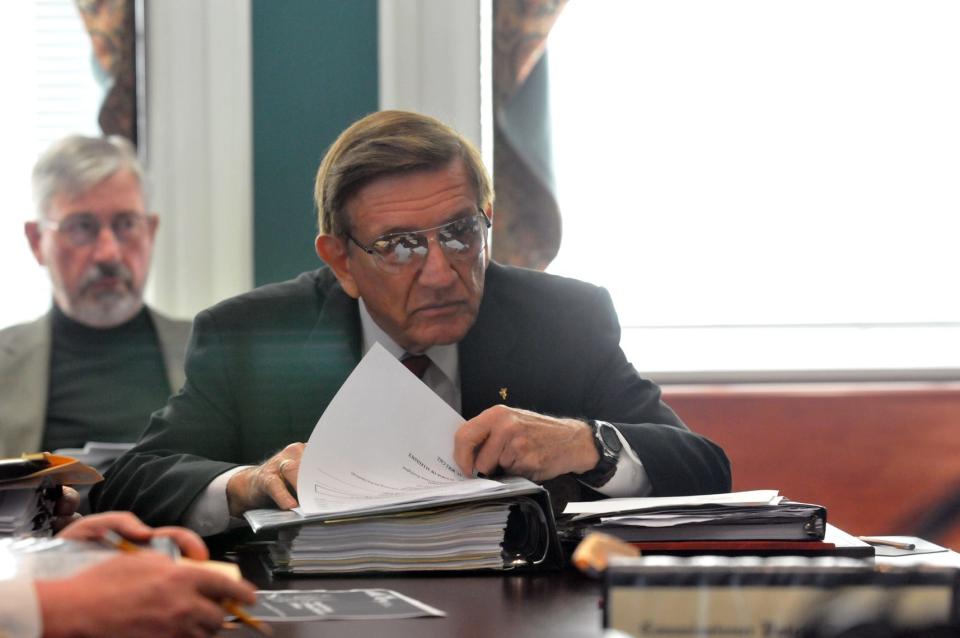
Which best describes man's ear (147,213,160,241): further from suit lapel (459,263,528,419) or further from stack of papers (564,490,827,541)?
stack of papers (564,490,827,541)

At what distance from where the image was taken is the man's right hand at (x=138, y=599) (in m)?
0.82

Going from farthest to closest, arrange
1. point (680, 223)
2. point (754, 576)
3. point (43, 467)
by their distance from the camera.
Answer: point (680, 223) < point (43, 467) < point (754, 576)

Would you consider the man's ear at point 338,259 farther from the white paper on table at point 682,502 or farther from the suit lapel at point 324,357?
the white paper on table at point 682,502

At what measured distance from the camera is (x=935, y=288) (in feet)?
11.1

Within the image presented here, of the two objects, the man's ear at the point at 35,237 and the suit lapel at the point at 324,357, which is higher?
the man's ear at the point at 35,237

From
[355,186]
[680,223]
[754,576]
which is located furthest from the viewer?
[680,223]

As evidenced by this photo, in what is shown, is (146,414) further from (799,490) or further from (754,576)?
(754,576)

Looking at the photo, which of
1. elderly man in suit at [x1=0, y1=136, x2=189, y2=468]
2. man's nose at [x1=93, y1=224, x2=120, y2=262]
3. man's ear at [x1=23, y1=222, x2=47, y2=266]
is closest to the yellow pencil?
elderly man in suit at [x1=0, y1=136, x2=189, y2=468]

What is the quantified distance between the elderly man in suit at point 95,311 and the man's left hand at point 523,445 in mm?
1590

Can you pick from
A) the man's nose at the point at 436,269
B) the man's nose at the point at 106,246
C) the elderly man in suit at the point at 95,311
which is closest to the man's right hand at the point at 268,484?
the man's nose at the point at 436,269

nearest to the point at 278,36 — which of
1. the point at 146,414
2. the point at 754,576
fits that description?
the point at 146,414

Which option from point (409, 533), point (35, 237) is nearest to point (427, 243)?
point (409, 533)

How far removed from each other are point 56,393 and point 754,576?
2.41 metres

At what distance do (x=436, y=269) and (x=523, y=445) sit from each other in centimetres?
57
